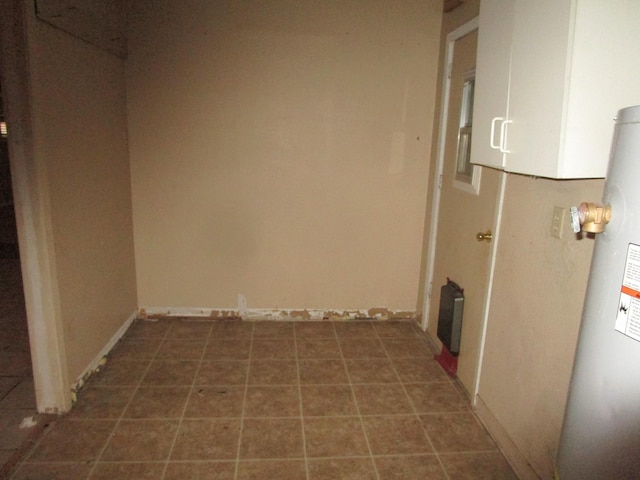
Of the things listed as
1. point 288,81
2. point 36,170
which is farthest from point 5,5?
point 288,81

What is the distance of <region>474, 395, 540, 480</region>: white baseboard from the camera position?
1.81 metres

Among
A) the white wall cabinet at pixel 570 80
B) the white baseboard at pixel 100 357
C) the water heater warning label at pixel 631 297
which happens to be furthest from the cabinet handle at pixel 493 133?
the white baseboard at pixel 100 357

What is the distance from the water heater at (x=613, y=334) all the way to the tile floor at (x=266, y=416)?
95 cm

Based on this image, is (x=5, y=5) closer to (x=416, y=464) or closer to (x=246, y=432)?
(x=246, y=432)

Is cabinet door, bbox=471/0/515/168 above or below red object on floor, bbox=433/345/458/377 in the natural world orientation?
above

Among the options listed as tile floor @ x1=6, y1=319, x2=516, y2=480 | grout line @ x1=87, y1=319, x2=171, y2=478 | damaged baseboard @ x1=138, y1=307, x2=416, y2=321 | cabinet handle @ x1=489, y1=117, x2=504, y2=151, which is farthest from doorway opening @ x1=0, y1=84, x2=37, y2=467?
cabinet handle @ x1=489, y1=117, x2=504, y2=151

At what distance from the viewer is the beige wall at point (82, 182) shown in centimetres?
198

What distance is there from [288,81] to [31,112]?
66.0 inches

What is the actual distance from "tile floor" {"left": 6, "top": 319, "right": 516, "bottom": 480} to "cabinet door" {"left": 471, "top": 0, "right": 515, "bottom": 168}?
1.35 meters

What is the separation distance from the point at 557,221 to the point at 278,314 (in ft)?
7.36

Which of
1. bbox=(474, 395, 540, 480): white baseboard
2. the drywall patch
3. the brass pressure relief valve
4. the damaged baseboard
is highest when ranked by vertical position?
the drywall patch

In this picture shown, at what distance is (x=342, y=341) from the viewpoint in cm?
309

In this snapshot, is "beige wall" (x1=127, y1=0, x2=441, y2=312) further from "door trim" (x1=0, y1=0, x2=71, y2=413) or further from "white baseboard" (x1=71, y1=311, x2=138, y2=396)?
"door trim" (x1=0, y1=0, x2=71, y2=413)

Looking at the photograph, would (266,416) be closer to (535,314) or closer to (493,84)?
(535,314)
